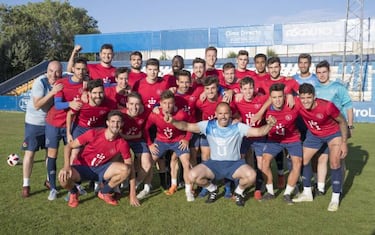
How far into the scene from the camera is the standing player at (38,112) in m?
6.00

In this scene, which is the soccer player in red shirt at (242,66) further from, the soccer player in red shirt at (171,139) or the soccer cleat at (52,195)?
the soccer cleat at (52,195)

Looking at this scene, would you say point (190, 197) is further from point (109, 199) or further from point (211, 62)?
point (211, 62)

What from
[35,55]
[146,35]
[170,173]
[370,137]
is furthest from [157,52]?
[170,173]

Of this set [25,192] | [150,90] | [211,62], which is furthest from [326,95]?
[25,192]

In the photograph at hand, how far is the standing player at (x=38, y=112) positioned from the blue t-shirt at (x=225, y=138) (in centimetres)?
239

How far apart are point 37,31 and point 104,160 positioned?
59259mm

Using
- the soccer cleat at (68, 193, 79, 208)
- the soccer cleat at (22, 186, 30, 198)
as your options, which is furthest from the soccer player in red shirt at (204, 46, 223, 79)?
the soccer cleat at (22, 186, 30, 198)

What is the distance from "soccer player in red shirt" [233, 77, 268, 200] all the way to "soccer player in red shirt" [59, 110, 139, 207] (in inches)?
76.7

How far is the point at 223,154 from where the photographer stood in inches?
230

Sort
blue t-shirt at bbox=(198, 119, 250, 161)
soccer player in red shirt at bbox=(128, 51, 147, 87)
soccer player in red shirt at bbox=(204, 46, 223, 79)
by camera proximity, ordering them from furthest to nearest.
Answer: soccer player in red shirt at bbox=(204, 46, 223, 79) < soccer player in red shirt at bbox=(128, 51, 147, 87) < blue t-shirt at bbox=(198, 119, 250, 161)

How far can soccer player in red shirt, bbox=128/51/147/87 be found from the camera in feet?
22.0

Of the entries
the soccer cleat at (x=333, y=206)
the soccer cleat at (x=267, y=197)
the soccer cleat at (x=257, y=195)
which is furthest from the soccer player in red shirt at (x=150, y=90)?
the soccer cleat at (x=333, y=206)

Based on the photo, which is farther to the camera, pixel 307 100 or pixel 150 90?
pixel 150 90

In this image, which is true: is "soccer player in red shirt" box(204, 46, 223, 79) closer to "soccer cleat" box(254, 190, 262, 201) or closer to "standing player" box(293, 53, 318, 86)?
"standing player" box(293, 53, 318, 86)
